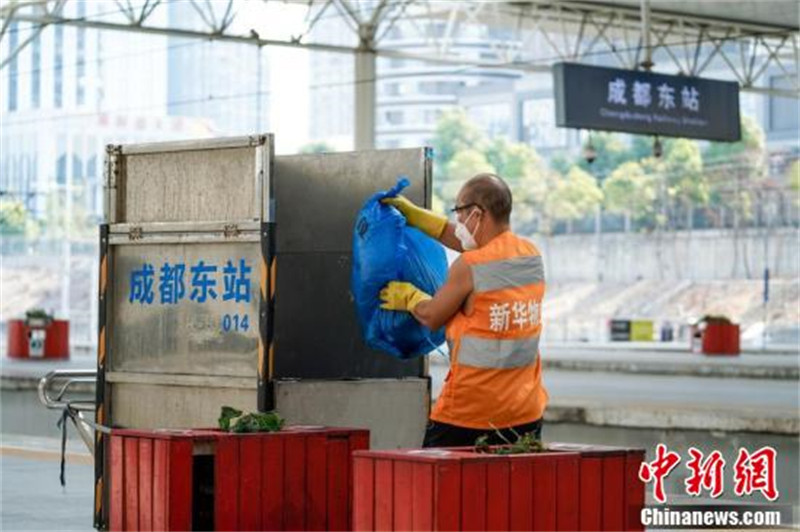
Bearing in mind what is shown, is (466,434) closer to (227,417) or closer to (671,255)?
(227,417)

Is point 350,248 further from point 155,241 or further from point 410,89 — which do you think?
→ point 410,89

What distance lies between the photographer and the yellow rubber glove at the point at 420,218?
22.5ft

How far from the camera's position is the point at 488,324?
20.4 feet

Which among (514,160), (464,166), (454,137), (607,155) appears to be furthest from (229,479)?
(454,137)

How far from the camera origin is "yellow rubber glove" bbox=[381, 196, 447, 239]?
686cm

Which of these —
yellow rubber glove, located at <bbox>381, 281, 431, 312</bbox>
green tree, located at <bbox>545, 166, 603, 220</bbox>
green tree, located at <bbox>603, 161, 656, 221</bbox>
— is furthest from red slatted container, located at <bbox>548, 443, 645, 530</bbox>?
green tree, located at <bbox>545, 166, 603, 220</bbox>

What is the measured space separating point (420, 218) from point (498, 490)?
171 centimetres

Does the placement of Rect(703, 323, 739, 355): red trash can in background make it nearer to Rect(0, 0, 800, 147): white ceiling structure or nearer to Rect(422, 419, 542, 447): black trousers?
Rect(0, 0, 800, 147): white ceiling structure

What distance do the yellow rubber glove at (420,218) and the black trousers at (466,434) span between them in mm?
867

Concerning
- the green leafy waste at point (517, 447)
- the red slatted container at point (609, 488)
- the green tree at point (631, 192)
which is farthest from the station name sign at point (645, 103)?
the green tree at point (631, 192)

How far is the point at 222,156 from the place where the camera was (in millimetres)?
7594

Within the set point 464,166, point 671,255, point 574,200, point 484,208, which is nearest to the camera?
point 484,208

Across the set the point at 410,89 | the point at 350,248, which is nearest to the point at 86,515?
the point at 350,248

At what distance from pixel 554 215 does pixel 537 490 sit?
7348 centimetres
